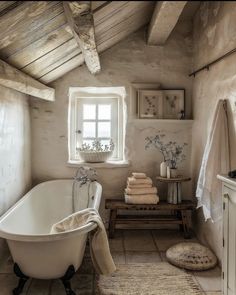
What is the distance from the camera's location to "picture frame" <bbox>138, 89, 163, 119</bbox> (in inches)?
149

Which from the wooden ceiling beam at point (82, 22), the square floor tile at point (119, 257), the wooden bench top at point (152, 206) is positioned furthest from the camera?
the wooden bench top at point (152, 206)

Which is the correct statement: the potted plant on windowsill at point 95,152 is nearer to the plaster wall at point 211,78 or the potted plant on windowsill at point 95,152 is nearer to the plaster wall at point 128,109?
the plaster wall at point 128,109

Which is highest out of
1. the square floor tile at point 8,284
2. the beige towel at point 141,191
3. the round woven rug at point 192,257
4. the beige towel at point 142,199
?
the beige towel at point 141,191

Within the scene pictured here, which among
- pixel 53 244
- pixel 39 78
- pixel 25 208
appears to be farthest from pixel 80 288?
pixel 39 78

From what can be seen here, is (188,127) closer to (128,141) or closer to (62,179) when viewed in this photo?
(128,141)

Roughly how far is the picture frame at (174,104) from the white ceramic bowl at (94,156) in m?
0.89

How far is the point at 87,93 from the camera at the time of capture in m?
4.04

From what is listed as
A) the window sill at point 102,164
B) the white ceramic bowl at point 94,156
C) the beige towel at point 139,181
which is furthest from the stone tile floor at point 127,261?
the white ceramic bowl at point 94,156

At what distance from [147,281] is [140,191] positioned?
113cm

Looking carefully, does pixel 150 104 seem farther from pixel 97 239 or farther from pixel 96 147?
pixel 97 239

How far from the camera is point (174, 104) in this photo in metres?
3.83

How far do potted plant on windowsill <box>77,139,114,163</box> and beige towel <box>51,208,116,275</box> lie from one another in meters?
1.30

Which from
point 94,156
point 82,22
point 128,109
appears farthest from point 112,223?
point 82,22

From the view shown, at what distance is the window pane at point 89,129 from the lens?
13.4 ft
